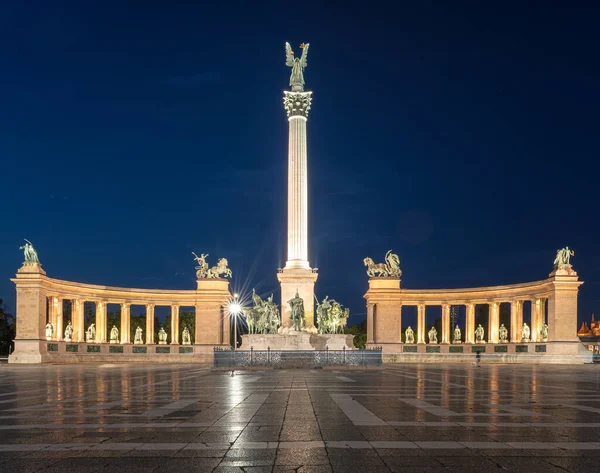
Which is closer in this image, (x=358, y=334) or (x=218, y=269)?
(x=218, y=269)

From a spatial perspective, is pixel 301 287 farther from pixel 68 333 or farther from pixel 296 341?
pixel 68 333

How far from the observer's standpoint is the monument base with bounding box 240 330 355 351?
217ft

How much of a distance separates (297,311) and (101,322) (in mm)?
43768

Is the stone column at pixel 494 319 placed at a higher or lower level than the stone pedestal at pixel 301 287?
lower

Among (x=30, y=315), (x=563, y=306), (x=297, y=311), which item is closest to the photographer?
(x=297, y=311)

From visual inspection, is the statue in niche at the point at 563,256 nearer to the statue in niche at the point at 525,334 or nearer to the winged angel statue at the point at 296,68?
the statue in niche at the point at 525,334

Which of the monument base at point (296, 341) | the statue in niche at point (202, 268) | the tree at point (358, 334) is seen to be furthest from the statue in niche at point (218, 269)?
the tree at point (358, 334)

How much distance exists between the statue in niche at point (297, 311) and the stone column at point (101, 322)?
4150cm

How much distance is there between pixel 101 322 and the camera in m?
99.1

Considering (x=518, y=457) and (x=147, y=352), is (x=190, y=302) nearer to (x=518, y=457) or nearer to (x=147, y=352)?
(x=147, y=352)

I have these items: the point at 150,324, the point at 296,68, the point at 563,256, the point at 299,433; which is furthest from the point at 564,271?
the point at 299,433

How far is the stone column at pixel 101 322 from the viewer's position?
9812 centimetres

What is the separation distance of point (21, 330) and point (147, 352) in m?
19.9

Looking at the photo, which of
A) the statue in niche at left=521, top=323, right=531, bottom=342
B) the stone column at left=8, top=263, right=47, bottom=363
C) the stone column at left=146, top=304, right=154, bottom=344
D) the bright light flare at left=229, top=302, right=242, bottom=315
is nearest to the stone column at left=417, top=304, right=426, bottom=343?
the statue in niche at left=521, top=323, right=531, bottom=342
